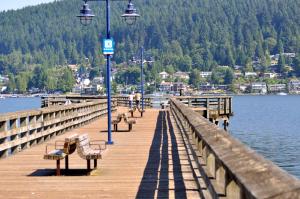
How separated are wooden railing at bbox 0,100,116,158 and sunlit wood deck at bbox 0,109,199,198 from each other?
1.17ft

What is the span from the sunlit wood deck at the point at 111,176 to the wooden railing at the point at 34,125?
0.36m

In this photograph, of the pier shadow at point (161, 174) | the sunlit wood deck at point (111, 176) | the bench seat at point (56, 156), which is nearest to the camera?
the pier shadow at point (161, 174)

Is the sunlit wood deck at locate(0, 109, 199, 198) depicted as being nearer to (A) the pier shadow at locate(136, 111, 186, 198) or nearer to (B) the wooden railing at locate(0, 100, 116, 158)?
(A) the pier shadow at locate(136, 111, 186, 198)

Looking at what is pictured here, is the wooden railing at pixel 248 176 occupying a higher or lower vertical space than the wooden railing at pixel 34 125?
higher

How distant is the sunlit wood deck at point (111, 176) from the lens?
1052 centimetres

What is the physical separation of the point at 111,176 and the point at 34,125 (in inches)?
277

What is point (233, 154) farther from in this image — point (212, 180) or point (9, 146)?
point (9, 146)

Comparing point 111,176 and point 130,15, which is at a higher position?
point 130,15

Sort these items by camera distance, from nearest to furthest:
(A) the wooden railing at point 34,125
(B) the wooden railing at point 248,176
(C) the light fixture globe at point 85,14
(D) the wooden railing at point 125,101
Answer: (B) the wooden railing at point 248,176 → (A) the wooden railing at point 34,125 → (C) the light fixture globe at point 85,14 → (D) the wooden railing at point 125,101

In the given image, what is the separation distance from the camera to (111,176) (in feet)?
41.5

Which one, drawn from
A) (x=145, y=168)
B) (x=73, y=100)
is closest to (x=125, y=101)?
(x=73, y=100)

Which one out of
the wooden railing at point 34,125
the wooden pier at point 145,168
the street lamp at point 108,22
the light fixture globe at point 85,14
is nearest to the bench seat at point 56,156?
the wooden pier at point 145,168

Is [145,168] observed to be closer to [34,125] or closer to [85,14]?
[34,125]

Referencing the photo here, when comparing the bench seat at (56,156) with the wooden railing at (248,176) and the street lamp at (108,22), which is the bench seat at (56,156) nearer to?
the wooden railing at (248,176)
